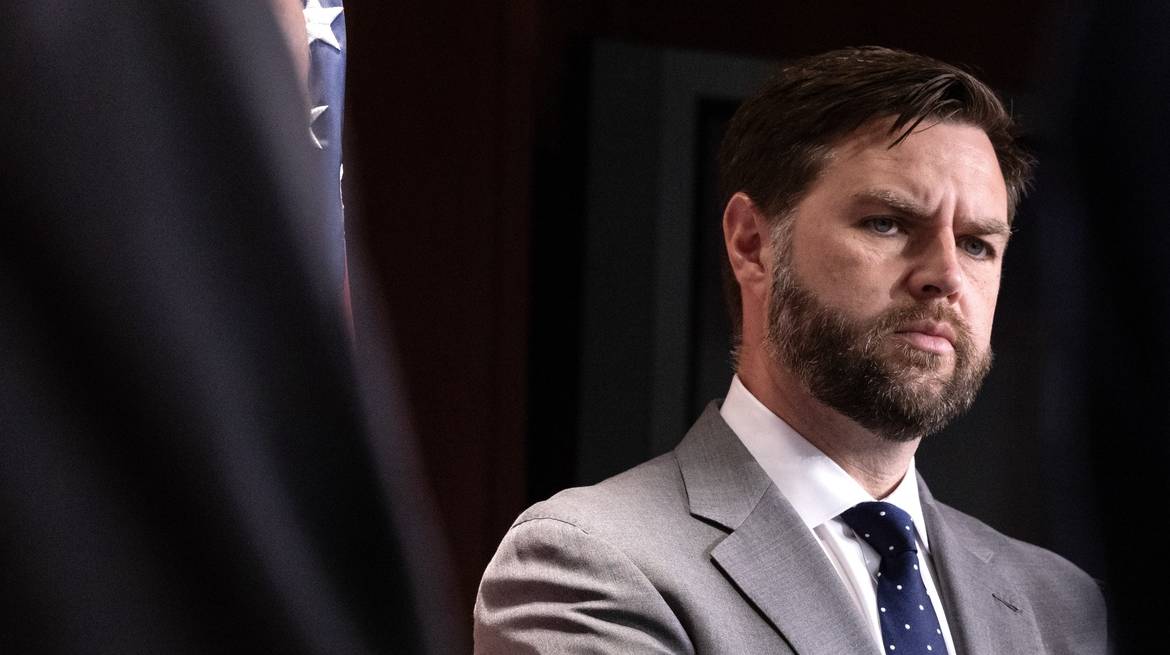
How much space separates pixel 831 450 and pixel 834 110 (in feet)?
0.91

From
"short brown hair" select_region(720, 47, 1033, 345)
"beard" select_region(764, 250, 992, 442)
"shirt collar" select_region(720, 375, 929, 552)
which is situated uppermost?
"short brown hair" select_region(720, 47, 1033, 345)

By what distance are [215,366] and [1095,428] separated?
0.81 feet

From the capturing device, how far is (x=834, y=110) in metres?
1.09

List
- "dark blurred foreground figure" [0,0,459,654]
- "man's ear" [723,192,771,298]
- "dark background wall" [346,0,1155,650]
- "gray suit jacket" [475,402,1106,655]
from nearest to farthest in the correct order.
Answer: "dark blurred foreground figure" [0,0,459,654]
"gray suit jacket" [475,402,1106,655]
"man's ear" [723,192,771,298]
"dark background wall" [346,0,1155,650]

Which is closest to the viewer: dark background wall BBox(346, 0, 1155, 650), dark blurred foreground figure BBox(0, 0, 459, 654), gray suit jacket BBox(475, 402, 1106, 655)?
dark blurred foreground figure BBox(0, 0, 459, 654)

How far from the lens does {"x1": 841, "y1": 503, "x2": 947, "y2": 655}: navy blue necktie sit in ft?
3.27

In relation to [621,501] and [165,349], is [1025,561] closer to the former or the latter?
[621,501]

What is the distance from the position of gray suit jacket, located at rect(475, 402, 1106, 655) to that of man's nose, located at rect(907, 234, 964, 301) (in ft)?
0.68

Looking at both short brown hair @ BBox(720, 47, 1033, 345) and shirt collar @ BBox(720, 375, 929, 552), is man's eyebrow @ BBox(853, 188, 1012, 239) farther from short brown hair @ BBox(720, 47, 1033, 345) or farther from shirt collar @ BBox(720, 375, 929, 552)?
shirt collar @ BBox(720, 375, 929, 552)

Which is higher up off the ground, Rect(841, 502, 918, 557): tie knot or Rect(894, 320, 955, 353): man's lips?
Rect(894, 320, 955, 353): man's lips

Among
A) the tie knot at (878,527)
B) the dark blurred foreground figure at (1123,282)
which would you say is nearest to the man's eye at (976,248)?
the tie knot at (878,527)

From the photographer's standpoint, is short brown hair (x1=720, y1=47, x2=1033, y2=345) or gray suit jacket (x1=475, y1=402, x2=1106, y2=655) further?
short brown hair (x1=720, y1=47, x2=1033, y2=345)

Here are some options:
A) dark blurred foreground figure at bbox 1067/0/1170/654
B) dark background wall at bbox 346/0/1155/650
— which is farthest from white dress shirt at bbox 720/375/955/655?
dark blurred foreground figure at bbox 1067/0/1170/654

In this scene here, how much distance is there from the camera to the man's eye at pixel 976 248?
1.04 meters
